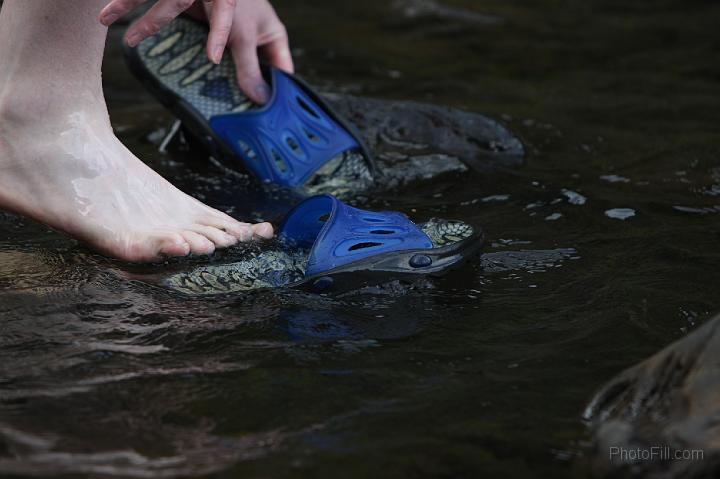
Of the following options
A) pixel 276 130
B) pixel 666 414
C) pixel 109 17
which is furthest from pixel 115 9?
pixel 666 414

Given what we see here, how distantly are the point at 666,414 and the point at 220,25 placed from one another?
1.24 m

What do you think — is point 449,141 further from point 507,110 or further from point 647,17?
point 647,17

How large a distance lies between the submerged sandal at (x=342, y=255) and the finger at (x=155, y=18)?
19.6 inches

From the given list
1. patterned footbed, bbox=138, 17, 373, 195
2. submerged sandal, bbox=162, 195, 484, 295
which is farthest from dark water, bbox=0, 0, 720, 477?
patterned footbed, bbox=138, 17, 373, 195

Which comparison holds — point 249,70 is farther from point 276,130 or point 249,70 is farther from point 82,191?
point 82,191

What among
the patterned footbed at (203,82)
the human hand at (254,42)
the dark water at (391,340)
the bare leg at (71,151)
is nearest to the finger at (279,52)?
the human hand at (254,42)

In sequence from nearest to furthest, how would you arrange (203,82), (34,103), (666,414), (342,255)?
1. (666,414)
2. (342,255)
3. (34,103)
4. (203,82)

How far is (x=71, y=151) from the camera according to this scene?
2215 millimetres

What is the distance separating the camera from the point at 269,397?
165cm

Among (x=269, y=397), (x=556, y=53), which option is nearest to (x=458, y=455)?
(x=269, y=397)

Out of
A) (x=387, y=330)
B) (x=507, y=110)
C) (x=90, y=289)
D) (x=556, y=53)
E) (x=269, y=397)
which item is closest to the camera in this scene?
(x=269, y=397)

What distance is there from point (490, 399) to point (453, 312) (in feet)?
1.18

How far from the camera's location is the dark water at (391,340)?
4.91 feet

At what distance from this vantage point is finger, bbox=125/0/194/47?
200 centimetres
